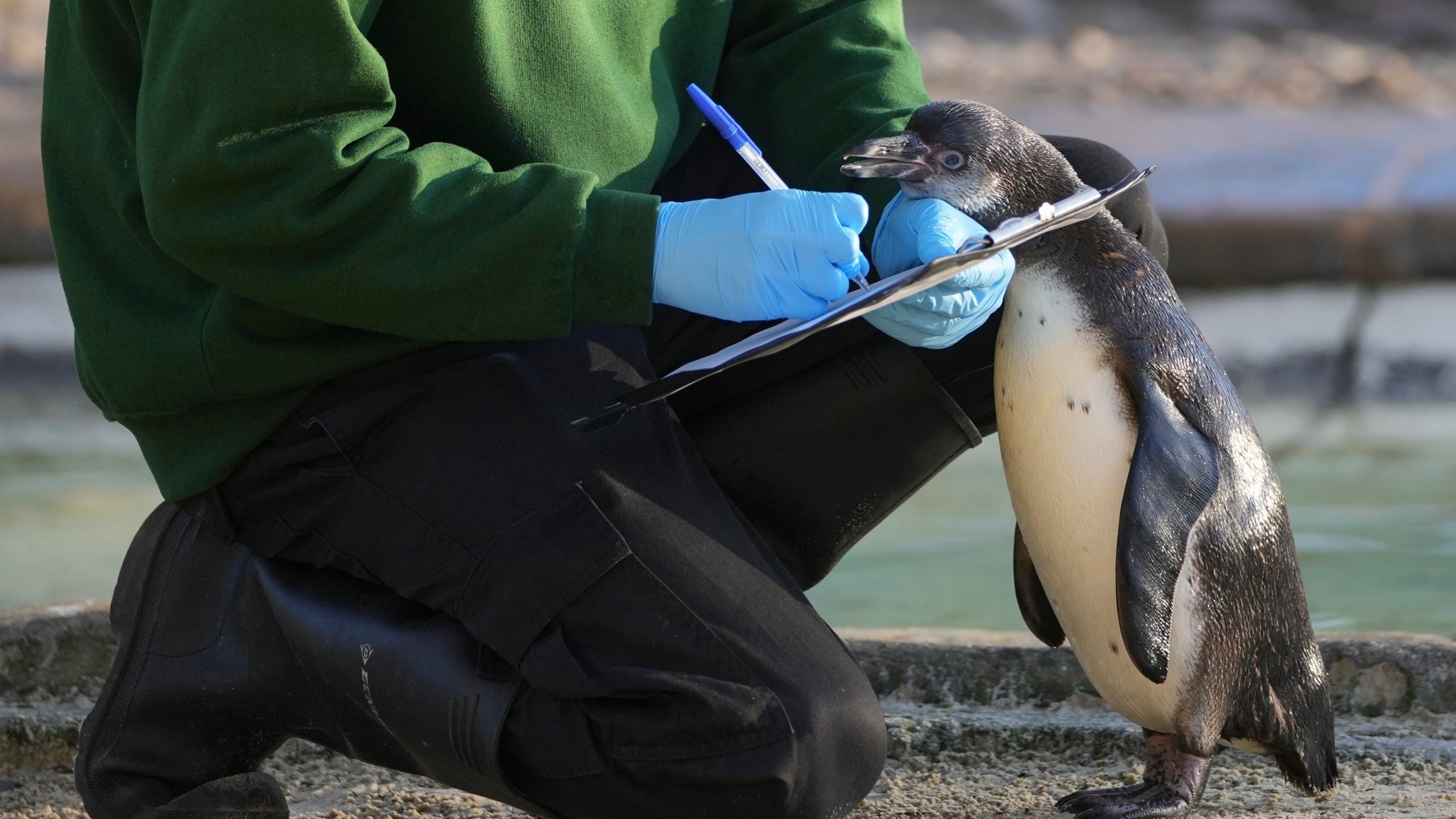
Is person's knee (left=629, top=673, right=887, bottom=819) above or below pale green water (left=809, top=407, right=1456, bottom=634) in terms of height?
above

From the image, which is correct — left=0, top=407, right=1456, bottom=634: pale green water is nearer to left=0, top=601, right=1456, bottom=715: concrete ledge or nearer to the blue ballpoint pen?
left=0, top=601, right=1456, bottom=715: concrete ledge

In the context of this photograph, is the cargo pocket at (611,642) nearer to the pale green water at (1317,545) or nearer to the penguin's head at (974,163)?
the penguin's head at (974,163)

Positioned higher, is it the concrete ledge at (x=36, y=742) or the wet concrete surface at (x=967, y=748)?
the wet concrete surface at (x=967, y=748)

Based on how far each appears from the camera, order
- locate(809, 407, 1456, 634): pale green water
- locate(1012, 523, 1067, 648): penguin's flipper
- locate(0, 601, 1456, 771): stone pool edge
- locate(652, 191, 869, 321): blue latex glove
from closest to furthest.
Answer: locate(652, 191, 869, 321): blue latex glove, locate(1012, 523, 1067, 648): penguin's flipper, locate(0, 601, 1456, 771): stone pool edge, locate(809, 407, 1456, 634): pale green water

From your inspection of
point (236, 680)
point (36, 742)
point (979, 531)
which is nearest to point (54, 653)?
point (36, 742)

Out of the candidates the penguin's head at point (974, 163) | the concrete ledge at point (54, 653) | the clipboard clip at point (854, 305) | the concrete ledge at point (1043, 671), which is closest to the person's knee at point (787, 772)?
the clipboard clip at point (854, 305)

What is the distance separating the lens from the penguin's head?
1.38 m

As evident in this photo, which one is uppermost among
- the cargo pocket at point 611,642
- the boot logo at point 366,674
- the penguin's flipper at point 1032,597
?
the cargo pocket at point 611,642

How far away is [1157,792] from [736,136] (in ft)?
2.21

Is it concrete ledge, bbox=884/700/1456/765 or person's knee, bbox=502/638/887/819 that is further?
concrete ledge, bbox=884/700/1456/765

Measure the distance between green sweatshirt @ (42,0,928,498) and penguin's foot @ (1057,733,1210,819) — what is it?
612mm

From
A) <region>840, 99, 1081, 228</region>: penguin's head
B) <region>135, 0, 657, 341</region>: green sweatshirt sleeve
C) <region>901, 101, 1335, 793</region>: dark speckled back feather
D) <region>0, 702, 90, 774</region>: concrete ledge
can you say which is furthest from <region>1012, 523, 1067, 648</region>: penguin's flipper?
<region>0, 702, 90, 774</region>: concrete ledge

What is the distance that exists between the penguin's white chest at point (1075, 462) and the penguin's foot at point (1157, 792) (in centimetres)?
2

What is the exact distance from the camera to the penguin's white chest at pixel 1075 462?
140cm
